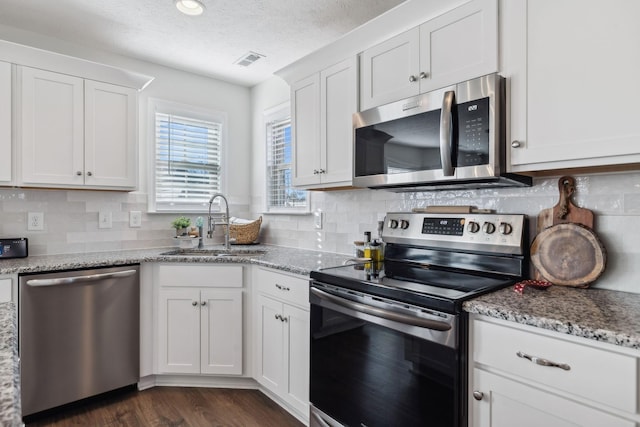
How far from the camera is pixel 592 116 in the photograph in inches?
51.6

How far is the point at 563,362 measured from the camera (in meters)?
1.10

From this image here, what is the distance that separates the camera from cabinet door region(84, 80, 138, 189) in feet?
8.41

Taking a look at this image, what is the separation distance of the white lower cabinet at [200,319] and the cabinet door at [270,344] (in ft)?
0.60

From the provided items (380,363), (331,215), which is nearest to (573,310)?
(380,363)

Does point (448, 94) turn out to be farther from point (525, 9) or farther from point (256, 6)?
point (256, 6)

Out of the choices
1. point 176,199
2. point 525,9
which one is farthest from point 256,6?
point 176,199

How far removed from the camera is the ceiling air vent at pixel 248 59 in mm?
2912

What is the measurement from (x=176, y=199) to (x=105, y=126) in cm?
85

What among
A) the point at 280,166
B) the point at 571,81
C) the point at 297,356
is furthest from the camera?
the point at 280,166

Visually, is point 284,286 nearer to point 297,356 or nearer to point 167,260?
point 297,356

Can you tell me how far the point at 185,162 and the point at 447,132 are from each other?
2.44 metres

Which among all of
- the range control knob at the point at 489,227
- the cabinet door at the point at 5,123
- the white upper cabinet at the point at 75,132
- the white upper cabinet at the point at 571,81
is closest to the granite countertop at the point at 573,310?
the range control knob at the point at 489,227

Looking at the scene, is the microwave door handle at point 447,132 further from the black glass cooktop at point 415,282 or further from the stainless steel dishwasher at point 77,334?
the stainless steel dishwasher at point 77,334

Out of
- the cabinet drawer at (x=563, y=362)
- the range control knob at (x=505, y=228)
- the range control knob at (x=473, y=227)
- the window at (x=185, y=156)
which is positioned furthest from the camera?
the window at (x=185, y=156)
